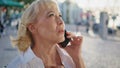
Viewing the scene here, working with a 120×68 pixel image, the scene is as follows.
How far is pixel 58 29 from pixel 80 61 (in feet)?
0.88

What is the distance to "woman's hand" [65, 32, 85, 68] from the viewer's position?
221cm

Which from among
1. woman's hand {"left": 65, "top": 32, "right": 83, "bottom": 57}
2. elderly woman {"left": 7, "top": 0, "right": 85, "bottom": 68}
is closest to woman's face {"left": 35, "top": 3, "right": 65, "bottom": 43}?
elderly woman {"left": 7, "top": 0, "right": 85, "bottom": 68}

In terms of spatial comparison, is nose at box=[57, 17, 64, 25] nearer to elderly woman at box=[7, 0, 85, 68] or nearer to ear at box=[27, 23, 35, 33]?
elderly woman at box=[7, 0, 85, 68]

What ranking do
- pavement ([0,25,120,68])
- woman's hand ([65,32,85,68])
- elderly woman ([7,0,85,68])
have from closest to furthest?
elderly woman ([7,0,85,68]) < woman's hand ([65,32,85,68]) < pavement ([0,25,120,68])

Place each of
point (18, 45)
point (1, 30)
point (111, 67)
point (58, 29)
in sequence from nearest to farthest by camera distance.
Answer: point (58, 29) → point (18, 45) → point (111, 67) → point (1, 30)

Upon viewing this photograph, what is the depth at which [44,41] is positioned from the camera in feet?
7.04

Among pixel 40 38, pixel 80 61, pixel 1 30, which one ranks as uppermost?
pixel 40 38

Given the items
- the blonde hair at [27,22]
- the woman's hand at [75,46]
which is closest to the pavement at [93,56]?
the woman's hand at [75,46]

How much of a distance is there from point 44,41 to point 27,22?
14 cm

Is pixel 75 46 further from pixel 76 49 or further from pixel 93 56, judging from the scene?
pixel 93 56

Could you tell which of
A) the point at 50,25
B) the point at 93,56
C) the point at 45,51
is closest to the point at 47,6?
the point at 50,25

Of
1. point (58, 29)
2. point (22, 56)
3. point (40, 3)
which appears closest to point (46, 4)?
point (40, 3)

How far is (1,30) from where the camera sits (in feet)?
77.7

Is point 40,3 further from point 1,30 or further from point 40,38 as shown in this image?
point 1,30
